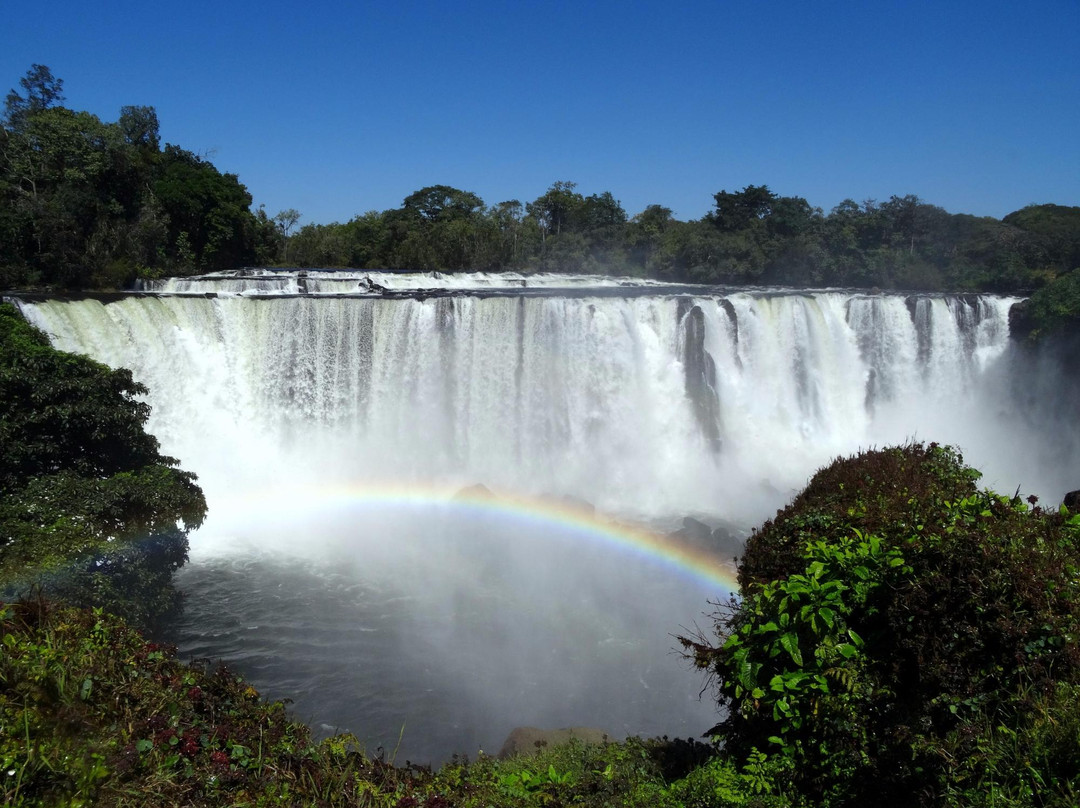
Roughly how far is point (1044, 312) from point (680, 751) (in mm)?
20641

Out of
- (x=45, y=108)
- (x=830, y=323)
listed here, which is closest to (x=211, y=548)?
(x=830, y=323)

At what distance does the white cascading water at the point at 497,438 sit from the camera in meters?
10.0

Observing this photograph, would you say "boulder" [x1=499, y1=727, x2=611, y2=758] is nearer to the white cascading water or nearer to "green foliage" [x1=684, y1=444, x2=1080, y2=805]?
the white cascading water

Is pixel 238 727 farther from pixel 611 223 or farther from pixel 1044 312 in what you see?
pixel 611 223

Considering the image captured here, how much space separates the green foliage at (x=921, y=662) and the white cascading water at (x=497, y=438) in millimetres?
5003

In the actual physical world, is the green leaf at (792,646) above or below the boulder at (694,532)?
above

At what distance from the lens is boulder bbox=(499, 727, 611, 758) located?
7371mm

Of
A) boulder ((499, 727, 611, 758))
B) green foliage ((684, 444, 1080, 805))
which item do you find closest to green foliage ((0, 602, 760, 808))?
green foliage ((684, 444, 1080, 805))

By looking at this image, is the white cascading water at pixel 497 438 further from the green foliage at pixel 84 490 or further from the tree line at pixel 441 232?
the tree line at pixel 441 232

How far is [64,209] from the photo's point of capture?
884 inches

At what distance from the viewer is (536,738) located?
761 centimetres

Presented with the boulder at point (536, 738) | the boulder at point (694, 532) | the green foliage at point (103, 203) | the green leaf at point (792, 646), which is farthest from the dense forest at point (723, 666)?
the green foliage at point (103, 203)

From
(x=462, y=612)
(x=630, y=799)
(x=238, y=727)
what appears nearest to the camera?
(x=238, y=727)

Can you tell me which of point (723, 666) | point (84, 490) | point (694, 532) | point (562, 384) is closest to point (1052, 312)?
point (694, 532)
